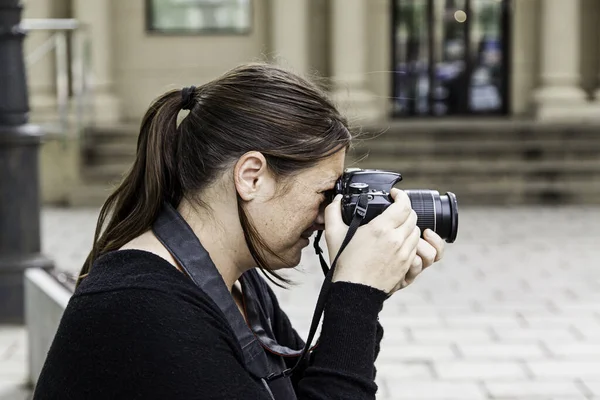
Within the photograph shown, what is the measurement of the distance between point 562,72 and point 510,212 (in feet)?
9.34

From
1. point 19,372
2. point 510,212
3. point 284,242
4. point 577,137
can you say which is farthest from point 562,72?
point 284,242

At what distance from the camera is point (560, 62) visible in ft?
47.1

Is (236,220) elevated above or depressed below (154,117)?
below

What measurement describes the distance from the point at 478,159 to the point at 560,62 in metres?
1.93

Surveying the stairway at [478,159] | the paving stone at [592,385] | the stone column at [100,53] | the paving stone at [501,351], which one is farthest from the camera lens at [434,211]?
the stone column at [100,53]

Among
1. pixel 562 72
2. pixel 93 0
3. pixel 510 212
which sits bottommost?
pixel 510 212

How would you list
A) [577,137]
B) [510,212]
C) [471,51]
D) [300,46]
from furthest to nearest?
[471,51] → [300,46] → [577,137] → [510,212]

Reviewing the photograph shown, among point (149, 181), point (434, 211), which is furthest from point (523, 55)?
point (149, 181)

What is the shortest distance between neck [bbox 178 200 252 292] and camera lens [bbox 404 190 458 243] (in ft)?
1.08

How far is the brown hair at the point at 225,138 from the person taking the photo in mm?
1864

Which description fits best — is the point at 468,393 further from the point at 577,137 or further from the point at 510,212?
the point at 577,137

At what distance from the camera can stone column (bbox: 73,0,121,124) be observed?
46.5 ft

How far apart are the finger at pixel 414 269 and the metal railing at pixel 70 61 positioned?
34.7 ft

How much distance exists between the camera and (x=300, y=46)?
14461mm
